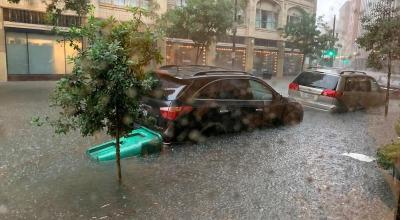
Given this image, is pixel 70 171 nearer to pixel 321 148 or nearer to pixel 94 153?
pixel 94 153

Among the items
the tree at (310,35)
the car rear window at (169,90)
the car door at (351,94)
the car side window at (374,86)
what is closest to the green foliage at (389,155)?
the car rear window at (169,90)

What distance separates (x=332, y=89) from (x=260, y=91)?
3852mm

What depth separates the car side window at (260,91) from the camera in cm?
843

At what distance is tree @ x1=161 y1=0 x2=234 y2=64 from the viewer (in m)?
19.7

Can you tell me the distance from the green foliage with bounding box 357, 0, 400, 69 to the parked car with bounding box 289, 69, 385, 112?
82cm

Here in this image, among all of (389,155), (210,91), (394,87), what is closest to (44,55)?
(210,91)

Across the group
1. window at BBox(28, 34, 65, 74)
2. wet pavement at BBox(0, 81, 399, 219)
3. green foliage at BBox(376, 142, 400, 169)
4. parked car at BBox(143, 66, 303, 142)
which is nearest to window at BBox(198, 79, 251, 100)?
parked car at BBox(143, 66, 303, 142)

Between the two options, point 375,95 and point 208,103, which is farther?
point 375,95

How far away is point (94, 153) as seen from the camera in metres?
6.43

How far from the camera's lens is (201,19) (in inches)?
784

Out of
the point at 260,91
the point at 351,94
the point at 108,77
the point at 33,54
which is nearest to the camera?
the point at 108,77

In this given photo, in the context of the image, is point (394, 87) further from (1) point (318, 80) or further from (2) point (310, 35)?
(2) point (310, 35)

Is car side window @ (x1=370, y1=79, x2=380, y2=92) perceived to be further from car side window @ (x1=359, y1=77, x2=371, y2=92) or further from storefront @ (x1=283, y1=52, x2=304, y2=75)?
storefront @ (x1=283, y1=52, x2=304, y2=75)

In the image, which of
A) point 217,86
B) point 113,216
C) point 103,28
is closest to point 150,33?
point 103,28
